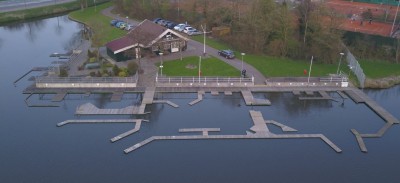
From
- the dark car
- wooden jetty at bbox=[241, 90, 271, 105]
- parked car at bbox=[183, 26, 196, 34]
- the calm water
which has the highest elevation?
parked car at bbox=[183, 26, 196, 34]

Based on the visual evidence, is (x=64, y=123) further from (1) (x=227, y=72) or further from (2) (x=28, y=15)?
(2) (x=28, y=15)

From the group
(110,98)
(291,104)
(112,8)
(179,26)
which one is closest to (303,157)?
(291,104)

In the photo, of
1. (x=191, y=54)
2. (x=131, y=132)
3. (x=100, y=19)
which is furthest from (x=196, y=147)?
(x=100, y=19)

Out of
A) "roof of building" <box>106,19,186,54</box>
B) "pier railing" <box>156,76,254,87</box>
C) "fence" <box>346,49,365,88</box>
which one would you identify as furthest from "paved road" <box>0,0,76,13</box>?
"fence" <box>346,49,365,88</box>

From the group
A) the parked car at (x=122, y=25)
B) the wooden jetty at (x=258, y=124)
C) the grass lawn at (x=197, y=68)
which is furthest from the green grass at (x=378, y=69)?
the parked car at (x=122, y=25)

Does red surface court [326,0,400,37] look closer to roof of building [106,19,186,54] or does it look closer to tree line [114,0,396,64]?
tree line [114,0,396,64]
